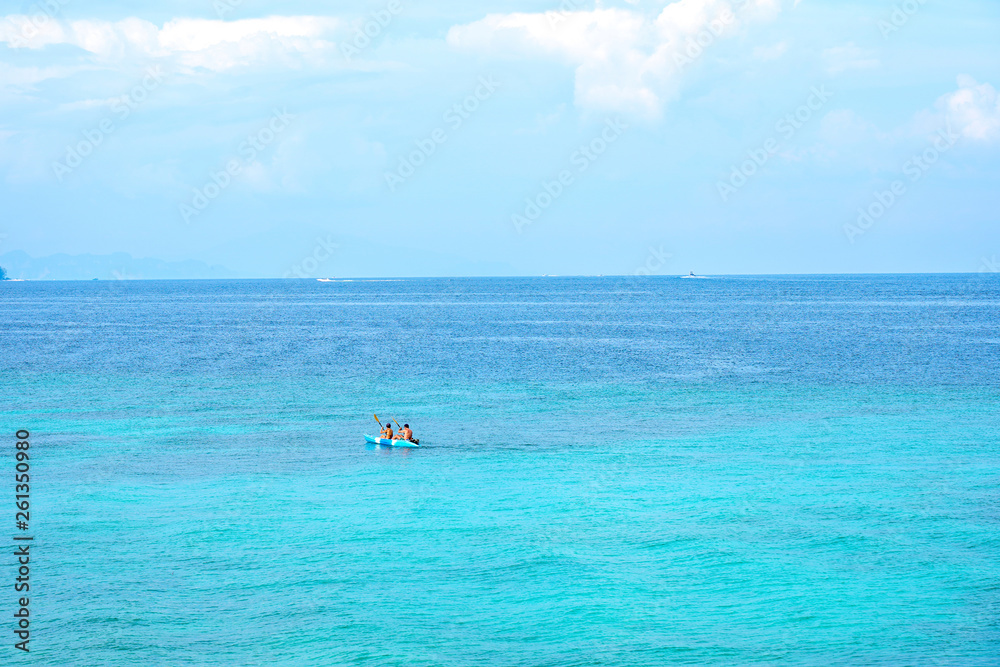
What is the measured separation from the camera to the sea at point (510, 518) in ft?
82.9

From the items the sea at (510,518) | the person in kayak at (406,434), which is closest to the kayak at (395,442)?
the person in kayak at (406,434)

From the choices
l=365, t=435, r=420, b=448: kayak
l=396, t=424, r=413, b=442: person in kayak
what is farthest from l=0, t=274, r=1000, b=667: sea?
l=396, t=424, r=413, b=442: person in kayak

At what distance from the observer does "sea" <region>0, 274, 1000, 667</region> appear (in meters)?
25.3

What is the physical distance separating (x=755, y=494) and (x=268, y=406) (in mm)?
33118

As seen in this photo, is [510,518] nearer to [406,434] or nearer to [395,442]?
[395,442]

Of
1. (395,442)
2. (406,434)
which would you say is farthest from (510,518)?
(406,434)

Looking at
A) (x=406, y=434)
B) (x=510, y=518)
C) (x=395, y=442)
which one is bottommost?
(x=510, y=518)

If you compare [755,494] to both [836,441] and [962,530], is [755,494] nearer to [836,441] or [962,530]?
[962,530]

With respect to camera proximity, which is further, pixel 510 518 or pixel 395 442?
pixel 395 442

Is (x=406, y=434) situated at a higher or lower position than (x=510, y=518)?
higher

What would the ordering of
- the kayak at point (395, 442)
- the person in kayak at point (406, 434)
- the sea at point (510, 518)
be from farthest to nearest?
the person in kayak at point (406, 434) → the kayak at point (395, 442) → the sea at point (510, 518)

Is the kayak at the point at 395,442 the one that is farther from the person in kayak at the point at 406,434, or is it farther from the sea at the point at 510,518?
the sea at the point at 510,518

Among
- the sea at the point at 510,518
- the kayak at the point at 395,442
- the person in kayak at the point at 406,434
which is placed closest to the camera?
the sea at the point at 510,518

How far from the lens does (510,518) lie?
1384 inches
